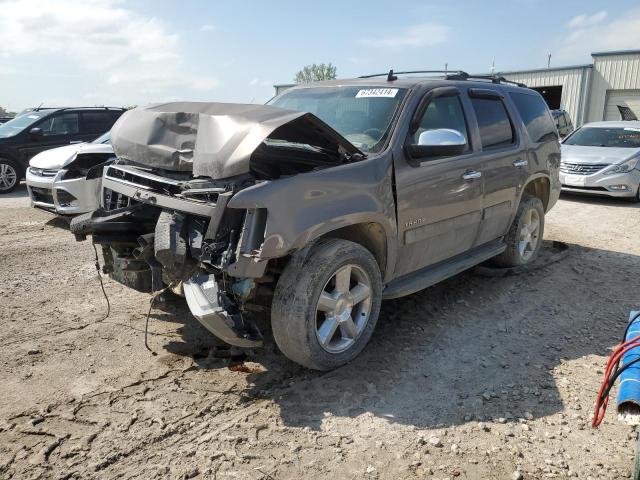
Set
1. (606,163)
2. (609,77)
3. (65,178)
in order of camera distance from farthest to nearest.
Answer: (609,77), (606,163), (65,178)

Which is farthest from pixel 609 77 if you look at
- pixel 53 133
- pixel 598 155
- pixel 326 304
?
pixel 326 304

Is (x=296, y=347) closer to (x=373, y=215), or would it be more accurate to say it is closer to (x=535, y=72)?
(x=373, y=215)

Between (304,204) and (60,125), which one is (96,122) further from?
(304,204)

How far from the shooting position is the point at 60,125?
37.4 feet

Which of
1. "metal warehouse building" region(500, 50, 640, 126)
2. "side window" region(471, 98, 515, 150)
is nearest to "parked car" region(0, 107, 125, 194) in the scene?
"side window" region(471, 98, 515, 150)

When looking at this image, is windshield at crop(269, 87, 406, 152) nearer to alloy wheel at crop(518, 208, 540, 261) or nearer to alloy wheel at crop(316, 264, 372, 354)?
alloy wheel at crop(316, 264, 372, 354)

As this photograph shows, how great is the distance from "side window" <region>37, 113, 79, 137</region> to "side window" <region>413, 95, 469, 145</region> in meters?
9.83

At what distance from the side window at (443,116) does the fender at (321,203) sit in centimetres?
61

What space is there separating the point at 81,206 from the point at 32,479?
16.4ft

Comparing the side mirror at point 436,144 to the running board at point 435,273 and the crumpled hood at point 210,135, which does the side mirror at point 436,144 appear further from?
the running board at point 435,273

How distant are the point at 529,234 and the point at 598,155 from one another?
588cm

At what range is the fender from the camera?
2889mm

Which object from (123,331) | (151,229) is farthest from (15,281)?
(151,229)

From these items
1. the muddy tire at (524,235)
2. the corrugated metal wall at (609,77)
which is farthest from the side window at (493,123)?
the corrugated metal wall at (609,77)
